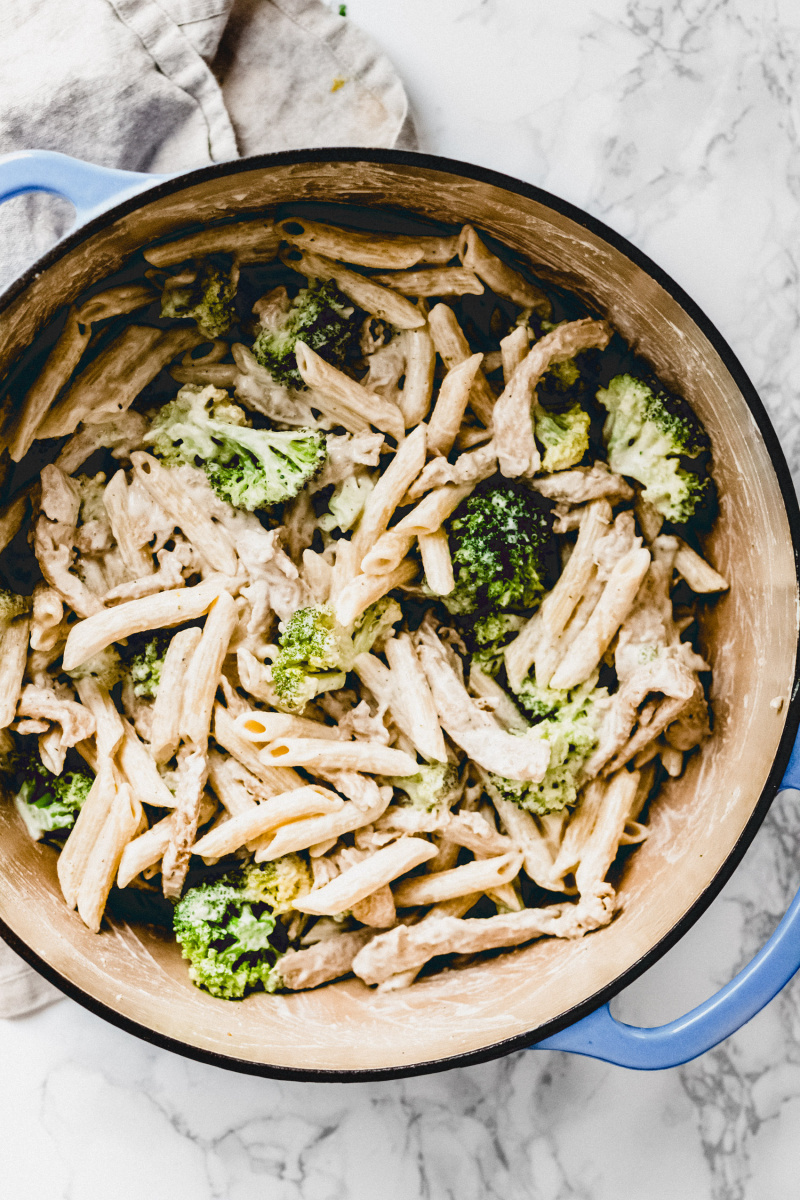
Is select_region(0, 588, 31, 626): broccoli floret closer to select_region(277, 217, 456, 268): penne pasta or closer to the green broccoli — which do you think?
the green broccoli

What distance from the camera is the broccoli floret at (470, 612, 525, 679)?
5.57 ft

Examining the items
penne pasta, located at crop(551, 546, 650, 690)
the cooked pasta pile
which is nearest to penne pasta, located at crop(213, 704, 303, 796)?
the cooked pasta pile

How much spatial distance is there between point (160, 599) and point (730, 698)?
1104 mm

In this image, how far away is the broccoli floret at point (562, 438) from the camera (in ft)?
5.40

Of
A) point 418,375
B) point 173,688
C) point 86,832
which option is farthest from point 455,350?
point 86,832

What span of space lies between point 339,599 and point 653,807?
2.50ft

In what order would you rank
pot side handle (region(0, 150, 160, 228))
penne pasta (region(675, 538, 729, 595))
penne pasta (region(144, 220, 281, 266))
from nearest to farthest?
pot side handle (region(0, 150, 160, 228)) < penne pasta (region(144, 220, 281, 266)) < penne pasta (region(675, 538, 729, 595))

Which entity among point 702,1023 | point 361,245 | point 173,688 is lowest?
point 173,688

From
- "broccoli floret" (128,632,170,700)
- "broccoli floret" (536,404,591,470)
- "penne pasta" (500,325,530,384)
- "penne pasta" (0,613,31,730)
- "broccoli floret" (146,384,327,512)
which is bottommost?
"penne pasta" (0,613,31,730)

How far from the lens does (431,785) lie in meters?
1.66

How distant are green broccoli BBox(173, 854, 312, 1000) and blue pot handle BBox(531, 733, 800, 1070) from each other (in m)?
0.53

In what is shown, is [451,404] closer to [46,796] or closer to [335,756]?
[335,756]

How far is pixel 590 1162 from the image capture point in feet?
6.04

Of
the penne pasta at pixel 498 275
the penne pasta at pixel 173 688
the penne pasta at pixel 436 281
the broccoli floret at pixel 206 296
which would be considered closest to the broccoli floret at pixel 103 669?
the penne pasta at pixel 173 688
